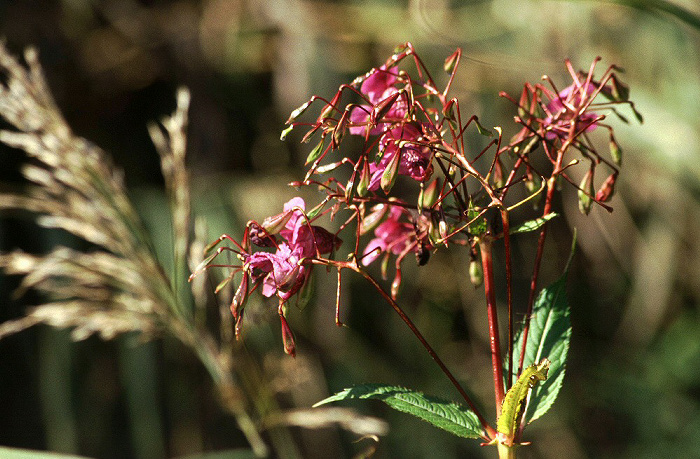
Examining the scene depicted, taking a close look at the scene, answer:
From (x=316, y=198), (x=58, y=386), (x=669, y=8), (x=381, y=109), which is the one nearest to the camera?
(x=381, y=109)

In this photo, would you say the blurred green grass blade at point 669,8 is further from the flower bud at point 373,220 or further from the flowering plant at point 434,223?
the flower bud at point 373,220

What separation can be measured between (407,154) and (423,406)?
0.16 metres

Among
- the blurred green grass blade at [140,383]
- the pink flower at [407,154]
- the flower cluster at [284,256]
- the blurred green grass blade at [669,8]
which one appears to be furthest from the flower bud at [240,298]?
the blurred green grass blade at [140,383]

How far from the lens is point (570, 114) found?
1.73 ft

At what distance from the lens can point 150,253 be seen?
2.82 ft

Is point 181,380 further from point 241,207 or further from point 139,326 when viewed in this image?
point 139,326

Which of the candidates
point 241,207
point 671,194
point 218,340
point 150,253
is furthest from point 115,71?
point 671,194

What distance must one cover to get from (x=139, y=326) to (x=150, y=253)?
0.09m

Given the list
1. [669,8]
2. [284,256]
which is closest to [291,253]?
[284,256]

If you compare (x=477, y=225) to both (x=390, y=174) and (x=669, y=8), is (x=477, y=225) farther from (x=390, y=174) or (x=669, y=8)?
(x=669, y=8)

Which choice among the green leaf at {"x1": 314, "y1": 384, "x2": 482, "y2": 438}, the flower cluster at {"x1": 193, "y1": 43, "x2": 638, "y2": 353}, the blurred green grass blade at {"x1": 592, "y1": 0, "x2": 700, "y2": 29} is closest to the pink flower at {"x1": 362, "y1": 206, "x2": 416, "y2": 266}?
the flower cluster at {"x1": 193, "y1": 43, "x2": 638, "y2": 353}

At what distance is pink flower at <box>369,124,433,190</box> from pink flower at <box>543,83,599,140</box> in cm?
9

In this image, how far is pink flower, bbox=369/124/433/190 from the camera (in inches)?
18.4

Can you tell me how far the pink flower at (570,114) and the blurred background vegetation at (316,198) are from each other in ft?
3.53
